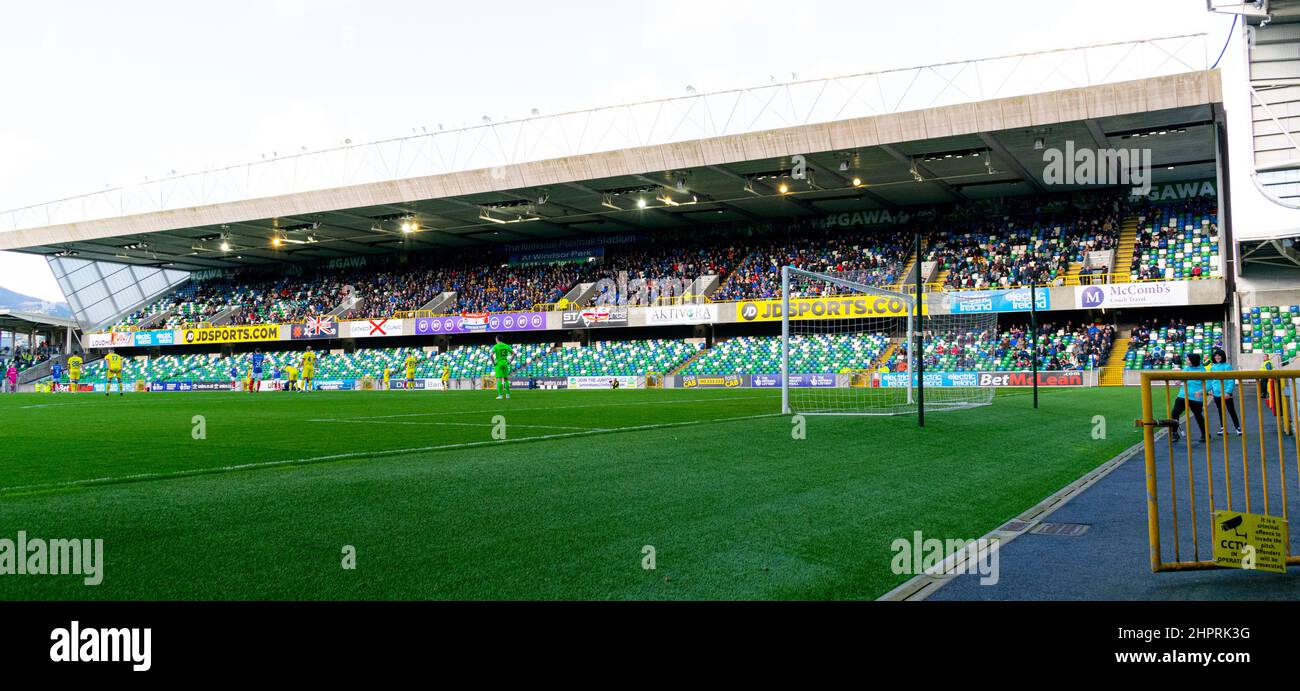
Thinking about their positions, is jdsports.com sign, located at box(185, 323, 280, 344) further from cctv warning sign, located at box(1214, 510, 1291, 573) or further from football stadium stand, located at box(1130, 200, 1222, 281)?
cctv warning sign, located at box(1214, 510, 1291, 573)

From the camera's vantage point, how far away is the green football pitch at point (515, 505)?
16.5 ft

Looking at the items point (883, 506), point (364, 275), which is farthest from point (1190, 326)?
point (364, 275)

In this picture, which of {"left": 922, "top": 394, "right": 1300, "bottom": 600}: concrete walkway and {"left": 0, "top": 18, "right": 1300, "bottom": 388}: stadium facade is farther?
{"left": 0, "top": 18, "right": 1300, "bottom": 388}: stadium facade

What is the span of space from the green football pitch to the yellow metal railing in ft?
4.10

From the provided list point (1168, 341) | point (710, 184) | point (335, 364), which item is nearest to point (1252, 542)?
point (1168, 341)

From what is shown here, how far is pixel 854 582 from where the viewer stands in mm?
5234

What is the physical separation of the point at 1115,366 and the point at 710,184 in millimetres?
20198

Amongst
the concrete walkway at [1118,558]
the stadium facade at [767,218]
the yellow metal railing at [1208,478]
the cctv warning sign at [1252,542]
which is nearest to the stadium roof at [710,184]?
the stadium facade at [767,218]

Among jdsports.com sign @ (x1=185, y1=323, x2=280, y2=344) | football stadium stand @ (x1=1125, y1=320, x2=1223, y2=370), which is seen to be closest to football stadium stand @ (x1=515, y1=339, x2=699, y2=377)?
jdsports.com sign @ (x1=185, y1=323, x2=280, y2=344)

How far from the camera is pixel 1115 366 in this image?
39.0 metres

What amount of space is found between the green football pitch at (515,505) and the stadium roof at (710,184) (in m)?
23.0

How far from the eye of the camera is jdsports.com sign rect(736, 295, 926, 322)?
39.6m

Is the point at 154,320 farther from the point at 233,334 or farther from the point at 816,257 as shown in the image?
the point at 816,257

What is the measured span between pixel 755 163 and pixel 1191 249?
20.1 meters
